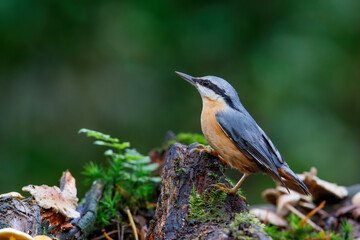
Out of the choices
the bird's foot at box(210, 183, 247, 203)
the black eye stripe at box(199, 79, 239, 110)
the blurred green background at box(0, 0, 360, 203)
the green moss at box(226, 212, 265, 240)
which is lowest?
the green moss at box(226, 212, 265, 240)

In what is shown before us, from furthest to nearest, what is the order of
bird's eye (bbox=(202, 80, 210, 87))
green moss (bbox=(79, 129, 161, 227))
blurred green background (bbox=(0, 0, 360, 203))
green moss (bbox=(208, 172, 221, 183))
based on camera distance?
blurred green background (bbox=(0, 0, 360, 203))
green moss (bbox=(79, 129, 161, 227))
bird's eye (bbox=(202, 80, 210, 87))
green moss (bbox=(208, 172, 221, 183))

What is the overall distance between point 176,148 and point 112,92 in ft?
17.3

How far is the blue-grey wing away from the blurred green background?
3.99 meters

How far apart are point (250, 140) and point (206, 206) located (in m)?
0.71

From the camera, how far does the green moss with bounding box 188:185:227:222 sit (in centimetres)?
276

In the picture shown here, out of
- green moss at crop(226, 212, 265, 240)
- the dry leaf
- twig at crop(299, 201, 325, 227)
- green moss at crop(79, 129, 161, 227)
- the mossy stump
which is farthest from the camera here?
twig at crop(299, 201, 325, 227)

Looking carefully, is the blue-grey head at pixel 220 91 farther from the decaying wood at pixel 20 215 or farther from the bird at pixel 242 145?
the decaying wood at pixel 20 215

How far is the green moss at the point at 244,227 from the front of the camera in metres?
2.44

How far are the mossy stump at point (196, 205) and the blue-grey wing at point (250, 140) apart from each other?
24 centimetres

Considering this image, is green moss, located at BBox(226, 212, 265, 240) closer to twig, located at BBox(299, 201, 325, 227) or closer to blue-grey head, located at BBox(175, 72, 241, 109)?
blue-grey head, located at BBox(175, 72, 241, 109)

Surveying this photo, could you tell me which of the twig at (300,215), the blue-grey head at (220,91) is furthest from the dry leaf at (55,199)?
the twig at (300,215)

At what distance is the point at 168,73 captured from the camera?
25.9ft

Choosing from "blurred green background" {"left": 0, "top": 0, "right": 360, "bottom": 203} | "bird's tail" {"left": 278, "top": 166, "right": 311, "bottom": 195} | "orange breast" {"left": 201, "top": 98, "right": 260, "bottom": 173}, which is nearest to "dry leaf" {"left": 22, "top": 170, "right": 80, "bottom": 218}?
"orange breast" {"left": 201, "top": 98, "right": 260, "bottom": 173}

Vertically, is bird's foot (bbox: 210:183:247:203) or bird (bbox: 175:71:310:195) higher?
bird (bbox: 175:71:310:195)
